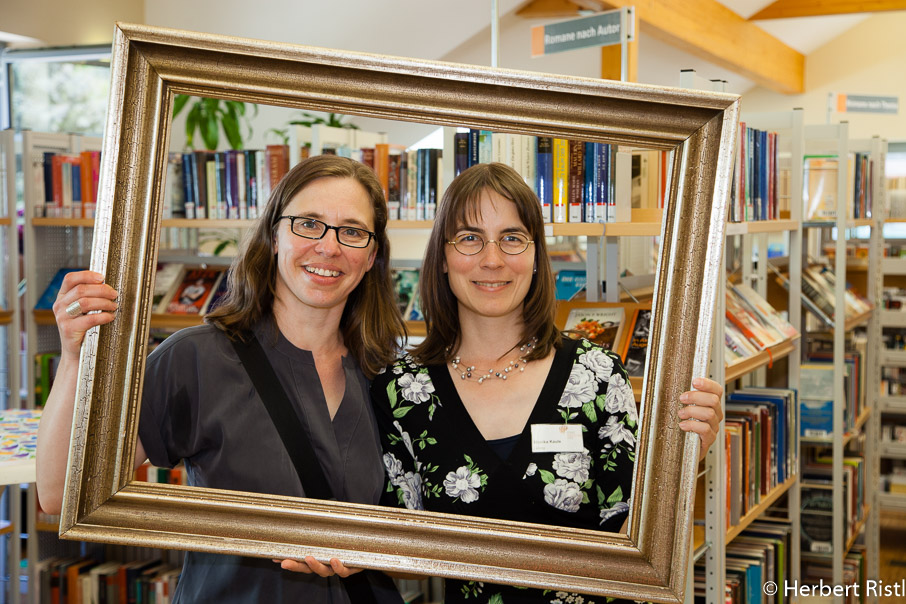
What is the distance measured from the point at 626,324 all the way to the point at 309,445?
26.3 inches

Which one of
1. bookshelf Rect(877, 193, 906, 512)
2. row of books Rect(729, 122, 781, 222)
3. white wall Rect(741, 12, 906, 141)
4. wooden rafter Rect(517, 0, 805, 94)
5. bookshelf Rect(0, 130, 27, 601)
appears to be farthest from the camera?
white wall Rect(741, 12, 906, 141)

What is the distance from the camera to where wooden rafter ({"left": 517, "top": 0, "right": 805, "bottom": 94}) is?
21.8 ft

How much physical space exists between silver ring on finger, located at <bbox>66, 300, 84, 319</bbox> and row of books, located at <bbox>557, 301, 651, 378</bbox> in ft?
3.12

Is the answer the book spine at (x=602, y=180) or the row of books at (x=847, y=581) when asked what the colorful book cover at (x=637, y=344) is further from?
the row of books at (x=847, y=581)

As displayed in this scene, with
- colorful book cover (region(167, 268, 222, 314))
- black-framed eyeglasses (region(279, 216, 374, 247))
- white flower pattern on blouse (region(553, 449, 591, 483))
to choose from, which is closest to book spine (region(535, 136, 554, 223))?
black-framed eyeglasses (region(279, 216, 374, 247))

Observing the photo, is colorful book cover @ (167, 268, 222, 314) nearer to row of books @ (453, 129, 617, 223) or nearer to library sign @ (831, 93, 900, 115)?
row of books @ (453, 129, 617, 223)

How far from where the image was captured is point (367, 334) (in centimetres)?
170

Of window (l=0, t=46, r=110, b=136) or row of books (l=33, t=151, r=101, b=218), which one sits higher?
A: window (l=0, t=46, r=110, b=136)

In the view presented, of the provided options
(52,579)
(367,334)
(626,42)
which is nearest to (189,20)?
(52,579)

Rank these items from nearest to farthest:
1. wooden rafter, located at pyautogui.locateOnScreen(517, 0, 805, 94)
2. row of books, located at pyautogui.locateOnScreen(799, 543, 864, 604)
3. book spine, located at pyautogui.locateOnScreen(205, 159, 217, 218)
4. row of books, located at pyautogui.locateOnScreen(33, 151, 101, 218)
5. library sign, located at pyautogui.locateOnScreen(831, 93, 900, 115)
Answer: book spine, located at pyautogui.locateOnScreen(205, 159, 217, 218)
row of books, located at pyautogui.locateOnScreen(799, 543, 864, 604)
row of books, located at pyautogui.locateOnScreen(33, 151, 101, 218)
wooden rafter, located at pyautogui.locateOnScreen(517, 0, 805, 94)
library sign, located at pyautogui.locateOnScreen(831, 93, 900, 115)

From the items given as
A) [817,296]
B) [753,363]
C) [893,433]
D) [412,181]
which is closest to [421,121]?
[412,181]

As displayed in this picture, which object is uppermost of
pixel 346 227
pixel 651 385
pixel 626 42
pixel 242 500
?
pixel 626 42

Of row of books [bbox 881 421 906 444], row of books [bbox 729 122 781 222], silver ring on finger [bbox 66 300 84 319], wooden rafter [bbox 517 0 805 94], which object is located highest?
wooden rafter [bbox 517 0 805 94]

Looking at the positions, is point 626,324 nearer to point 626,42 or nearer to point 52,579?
point 626,42
